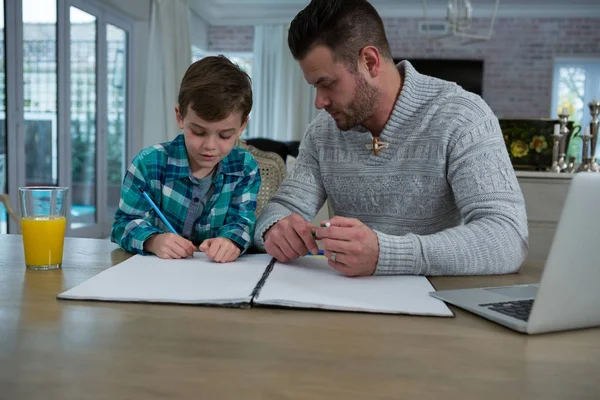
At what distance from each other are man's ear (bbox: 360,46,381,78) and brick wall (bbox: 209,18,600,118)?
6.78 metres

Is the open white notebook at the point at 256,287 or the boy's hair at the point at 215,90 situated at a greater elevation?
the boy's hair at the point at 215,90

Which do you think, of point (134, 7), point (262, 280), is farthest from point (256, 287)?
point (134, 7)

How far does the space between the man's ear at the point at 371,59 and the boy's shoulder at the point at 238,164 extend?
0.35 m

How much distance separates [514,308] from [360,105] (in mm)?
684

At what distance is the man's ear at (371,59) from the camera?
1.32 m

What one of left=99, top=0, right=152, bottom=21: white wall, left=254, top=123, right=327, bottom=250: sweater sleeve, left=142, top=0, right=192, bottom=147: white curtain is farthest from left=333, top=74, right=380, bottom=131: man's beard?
left=142, top=0, right=192, bottom=147: white curtain

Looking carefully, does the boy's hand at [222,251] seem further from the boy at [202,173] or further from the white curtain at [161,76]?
the white curtain at [161,76]

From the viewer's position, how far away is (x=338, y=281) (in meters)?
0.90

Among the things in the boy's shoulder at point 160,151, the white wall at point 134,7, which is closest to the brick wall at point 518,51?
the white wall at point 134,7

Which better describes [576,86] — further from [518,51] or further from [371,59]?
[371,59]

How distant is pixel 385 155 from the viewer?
4.41ft

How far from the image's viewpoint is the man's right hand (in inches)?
40.0

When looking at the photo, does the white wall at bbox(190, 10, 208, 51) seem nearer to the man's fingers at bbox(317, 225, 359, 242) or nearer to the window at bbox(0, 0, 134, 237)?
the window at bbox(0, 0, 134, 237)

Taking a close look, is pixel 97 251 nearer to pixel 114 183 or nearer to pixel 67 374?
pixel 67 374
